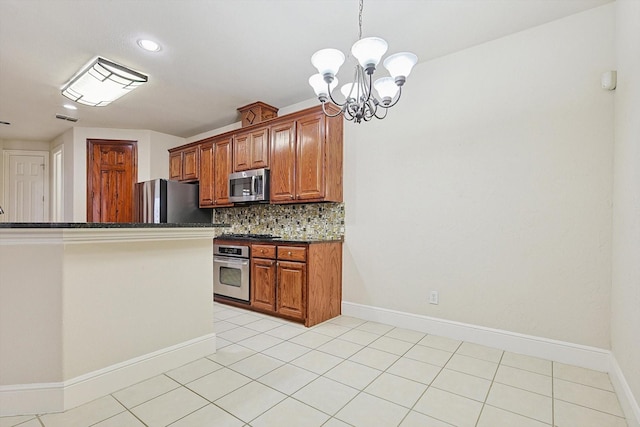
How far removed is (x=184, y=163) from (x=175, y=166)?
28cm

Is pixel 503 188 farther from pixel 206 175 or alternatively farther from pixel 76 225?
pixel 206 175

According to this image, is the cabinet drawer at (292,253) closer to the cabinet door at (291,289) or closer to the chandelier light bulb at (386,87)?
the cabinet door at (291,289)

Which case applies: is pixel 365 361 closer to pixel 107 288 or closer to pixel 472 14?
pixel 107 288

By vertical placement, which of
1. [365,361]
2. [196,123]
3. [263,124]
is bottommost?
[365,361]

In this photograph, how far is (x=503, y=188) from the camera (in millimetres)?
2584

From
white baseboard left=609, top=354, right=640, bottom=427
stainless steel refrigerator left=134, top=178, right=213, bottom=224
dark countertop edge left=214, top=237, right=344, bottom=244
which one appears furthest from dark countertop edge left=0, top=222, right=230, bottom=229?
white baseboard left=609, top=354, right=640, bottom=427

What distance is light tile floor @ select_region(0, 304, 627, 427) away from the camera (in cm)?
163

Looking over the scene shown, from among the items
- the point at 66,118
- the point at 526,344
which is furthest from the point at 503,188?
the point at 66,118

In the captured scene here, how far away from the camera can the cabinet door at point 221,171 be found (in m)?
4.41

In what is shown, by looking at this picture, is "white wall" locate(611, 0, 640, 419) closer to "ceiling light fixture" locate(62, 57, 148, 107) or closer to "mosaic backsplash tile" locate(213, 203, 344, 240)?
"mosaic backsplash tile" locate(213, 203, 344, 240)

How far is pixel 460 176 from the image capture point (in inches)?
110

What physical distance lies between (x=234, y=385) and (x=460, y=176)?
2.47 metres

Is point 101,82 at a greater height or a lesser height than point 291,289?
greater

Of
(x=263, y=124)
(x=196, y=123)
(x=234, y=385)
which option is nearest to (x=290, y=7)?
(x=263, y=124)
